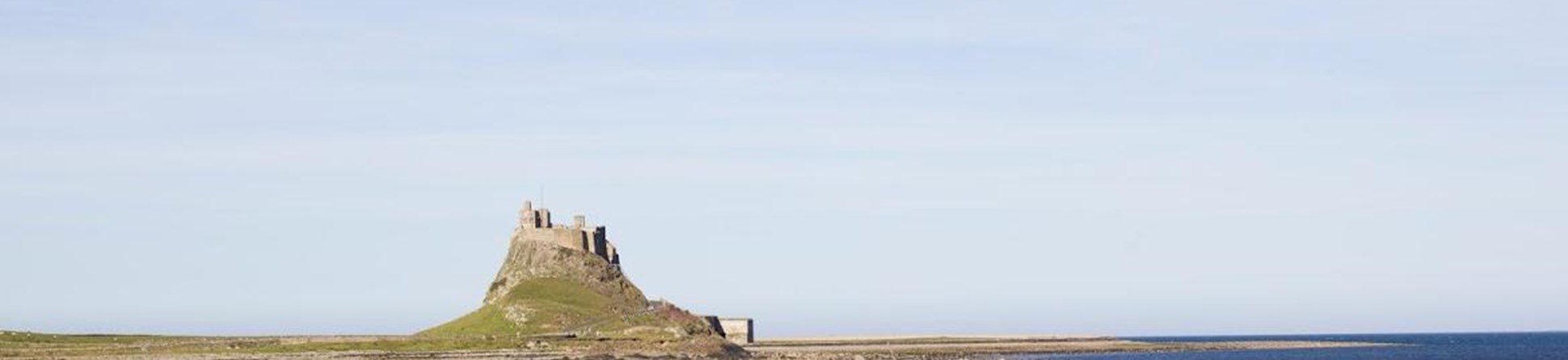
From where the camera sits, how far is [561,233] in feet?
622

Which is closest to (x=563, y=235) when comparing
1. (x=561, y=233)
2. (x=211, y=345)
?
(x=561, y=233)

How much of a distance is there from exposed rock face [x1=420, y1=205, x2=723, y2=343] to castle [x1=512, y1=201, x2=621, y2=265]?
64 mm

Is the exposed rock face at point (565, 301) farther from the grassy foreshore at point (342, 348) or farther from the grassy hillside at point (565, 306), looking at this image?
the grassy foreshore at point (342, 348)

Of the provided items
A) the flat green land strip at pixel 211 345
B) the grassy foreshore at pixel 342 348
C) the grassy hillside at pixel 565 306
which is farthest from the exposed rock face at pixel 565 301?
the flat green land strip at pixel 211 345

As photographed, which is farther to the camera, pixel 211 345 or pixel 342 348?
pixel 211 345

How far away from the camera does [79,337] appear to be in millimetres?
165250

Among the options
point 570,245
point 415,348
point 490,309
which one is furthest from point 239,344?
point 570,245

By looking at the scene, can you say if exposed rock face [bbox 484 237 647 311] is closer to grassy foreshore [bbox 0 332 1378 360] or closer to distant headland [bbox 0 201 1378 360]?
distant headland [bbox 0 201 1378 360]

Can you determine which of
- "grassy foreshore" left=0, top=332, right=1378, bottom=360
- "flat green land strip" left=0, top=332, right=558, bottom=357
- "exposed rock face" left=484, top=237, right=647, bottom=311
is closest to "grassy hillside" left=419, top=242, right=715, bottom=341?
"exposed rock face" left=484, top=237, right=647, bottom=311

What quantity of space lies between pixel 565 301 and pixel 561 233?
435 inches

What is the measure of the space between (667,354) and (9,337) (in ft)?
141

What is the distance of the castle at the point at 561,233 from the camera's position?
18950cm

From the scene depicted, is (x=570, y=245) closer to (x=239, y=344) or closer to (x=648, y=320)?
(x=648, y=320)

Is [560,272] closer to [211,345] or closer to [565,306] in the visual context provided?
[565,306]
